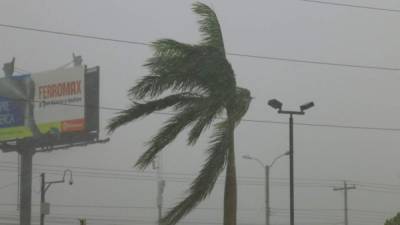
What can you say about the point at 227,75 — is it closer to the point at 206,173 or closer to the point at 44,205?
the point at 206,173

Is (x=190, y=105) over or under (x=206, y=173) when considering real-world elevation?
over

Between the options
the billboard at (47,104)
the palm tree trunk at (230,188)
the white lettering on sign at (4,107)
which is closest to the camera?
the palm tree trunk at (230,188)

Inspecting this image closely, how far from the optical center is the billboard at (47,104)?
63750 millimetres

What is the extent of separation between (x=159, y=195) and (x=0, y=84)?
15550mm

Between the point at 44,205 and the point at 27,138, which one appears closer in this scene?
the point at 44,205

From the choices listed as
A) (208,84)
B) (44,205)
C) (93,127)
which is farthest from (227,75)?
(93,127)

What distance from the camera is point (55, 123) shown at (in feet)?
211

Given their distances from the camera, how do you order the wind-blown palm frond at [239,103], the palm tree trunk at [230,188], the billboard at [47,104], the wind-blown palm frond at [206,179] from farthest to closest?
the billboard at [47,104], the wind-blown palm frond at [239,103], the palm tree trunk at [230,188], the wind-blown palm frond at [206,179]

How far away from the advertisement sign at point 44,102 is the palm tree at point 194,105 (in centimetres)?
4206

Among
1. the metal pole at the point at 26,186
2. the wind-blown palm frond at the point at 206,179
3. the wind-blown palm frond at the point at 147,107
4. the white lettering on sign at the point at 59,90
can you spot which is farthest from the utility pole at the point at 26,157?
the wind-blown palm frond at the point at 206,179

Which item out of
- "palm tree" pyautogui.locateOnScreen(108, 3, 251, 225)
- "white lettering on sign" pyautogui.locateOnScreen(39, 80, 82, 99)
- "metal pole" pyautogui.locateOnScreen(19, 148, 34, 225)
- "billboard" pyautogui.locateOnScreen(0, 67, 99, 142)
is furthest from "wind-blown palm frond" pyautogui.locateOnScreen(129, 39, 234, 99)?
"white lettering on sign" pyautogui.locateOnScreen(39, 80, 82, 99)

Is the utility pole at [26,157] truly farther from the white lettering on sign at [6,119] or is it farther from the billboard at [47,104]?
the white lettering on sign at [6,119]

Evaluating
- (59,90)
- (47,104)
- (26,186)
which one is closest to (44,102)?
(47,104)

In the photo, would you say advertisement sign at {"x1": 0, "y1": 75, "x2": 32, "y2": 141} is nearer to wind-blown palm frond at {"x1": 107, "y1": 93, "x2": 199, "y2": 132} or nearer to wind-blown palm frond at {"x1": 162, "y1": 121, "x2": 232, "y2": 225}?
wind-blown palm frond at {"x1": 107, "y1": 93, "x2": 199, "y2": 132}
